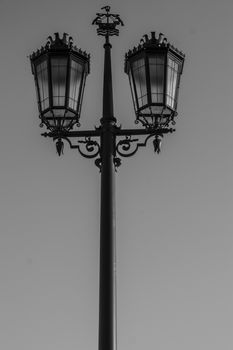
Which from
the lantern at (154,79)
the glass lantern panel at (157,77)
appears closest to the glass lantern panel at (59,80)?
the lantern at (154,79)

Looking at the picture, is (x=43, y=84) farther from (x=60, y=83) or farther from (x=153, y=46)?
(x=153, y=46)

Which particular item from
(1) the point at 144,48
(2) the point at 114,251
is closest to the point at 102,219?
(2) the point at 114,251

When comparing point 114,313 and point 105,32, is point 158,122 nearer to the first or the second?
point 105,32

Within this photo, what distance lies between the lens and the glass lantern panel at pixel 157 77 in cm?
672

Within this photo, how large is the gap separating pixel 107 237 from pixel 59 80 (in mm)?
1722

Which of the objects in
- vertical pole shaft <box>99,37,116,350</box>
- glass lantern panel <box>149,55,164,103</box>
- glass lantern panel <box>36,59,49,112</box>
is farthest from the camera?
glass lantern panel <box>36,59,49,112</box>

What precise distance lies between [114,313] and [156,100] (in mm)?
2218

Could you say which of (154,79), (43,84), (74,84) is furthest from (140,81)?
(43,84)

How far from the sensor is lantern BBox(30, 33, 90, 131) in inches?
266

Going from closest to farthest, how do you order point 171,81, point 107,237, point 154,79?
1. point 107,237
2. point 154,79
3. point 171,81

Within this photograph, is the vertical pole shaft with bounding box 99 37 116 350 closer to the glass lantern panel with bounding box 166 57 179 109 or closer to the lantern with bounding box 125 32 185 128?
the lantern with bounding box 125 32 185 128

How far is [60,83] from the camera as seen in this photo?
6.75 metres

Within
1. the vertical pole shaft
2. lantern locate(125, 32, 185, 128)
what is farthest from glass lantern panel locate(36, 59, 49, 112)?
lantern locate(125, 32, 185, 128)

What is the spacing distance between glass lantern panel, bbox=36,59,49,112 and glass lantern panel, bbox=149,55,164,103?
1.05 m
